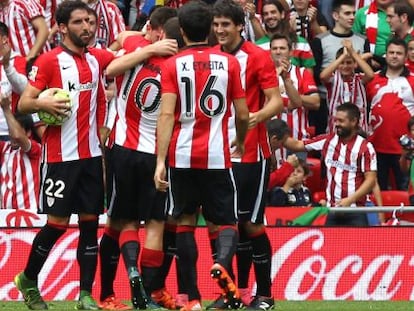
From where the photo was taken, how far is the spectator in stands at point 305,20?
712 inches

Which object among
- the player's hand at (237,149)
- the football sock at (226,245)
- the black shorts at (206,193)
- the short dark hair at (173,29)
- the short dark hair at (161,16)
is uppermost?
the short dark hair at (161,16)

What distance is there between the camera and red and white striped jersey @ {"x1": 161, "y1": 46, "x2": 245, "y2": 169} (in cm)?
1047

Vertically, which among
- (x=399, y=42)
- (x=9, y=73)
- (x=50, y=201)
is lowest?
(x=50, y=201)

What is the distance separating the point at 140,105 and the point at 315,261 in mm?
3917

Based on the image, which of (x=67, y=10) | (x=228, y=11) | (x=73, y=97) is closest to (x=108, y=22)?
(x=67, y=10)

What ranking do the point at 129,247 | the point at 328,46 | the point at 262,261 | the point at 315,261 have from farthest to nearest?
1. the point at 328,46
2. the point at 315,261
3. the point at 262,261
4. the point at 129,247

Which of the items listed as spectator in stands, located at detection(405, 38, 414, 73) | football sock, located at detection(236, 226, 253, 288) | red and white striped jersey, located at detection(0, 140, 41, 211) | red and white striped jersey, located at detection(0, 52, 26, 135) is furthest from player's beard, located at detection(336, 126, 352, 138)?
football sock, located at detection(236, 226, 253, 288)

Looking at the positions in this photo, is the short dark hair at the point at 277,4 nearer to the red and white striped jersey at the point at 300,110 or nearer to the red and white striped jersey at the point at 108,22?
the red and white striped jersey at the point at 300,110

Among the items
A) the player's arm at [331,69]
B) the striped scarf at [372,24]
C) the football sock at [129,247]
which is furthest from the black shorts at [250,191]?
the striped scarf at [372,24]

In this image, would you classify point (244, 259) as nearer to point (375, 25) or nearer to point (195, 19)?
point (195, 19)

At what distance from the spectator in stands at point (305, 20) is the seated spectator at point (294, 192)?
2.87 metres

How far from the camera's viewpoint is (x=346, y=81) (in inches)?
682

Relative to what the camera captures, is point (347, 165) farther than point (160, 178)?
Yes

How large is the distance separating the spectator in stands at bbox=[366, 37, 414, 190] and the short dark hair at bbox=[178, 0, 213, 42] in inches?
265
